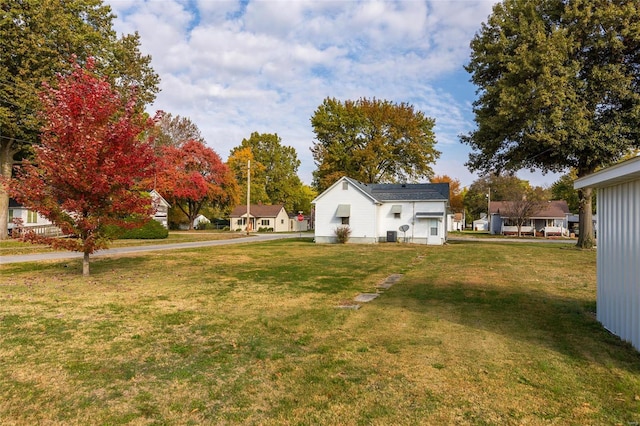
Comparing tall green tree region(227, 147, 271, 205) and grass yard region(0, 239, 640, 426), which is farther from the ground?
tall green tree region(227, 147, 271, 205)

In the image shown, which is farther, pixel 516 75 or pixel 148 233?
pixel 148 233

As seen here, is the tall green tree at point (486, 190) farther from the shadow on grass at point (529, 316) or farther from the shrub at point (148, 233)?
the shadow on grass at point (529, 316)

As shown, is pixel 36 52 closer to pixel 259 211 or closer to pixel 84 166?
pixel 84 166

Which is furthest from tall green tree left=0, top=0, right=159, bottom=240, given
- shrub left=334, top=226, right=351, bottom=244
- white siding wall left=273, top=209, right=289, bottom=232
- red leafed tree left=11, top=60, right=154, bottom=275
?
white siding wall left=273, top=209, right=289, bottom=232

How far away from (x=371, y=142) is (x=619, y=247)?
39827 millimetres

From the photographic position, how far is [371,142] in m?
44.6

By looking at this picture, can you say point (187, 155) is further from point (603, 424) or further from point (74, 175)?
point (603, 424)

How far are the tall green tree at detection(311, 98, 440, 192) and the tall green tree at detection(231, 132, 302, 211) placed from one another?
20260 millimetres

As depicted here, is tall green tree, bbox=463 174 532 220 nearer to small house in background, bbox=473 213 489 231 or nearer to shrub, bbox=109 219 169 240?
small house in background, bbox=473 213 489 231

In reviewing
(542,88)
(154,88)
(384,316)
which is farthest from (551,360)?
(154,88)

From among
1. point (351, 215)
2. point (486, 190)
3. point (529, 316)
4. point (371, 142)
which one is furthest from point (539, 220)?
point (529, 316)

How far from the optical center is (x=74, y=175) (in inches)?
389

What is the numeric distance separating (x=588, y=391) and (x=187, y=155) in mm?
45520

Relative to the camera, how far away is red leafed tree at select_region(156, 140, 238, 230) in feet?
138
